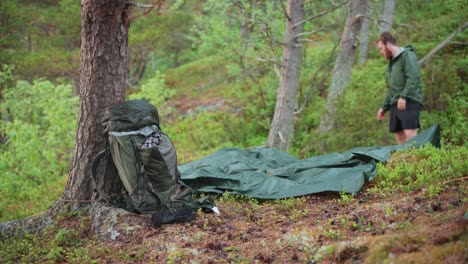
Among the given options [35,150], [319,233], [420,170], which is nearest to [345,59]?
[420,170]

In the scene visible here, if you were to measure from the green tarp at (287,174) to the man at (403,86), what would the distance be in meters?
0.41

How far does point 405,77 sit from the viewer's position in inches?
247

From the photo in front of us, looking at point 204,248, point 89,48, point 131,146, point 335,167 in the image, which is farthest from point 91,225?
point 335,167

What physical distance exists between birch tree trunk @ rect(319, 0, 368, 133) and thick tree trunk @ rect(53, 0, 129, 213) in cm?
580

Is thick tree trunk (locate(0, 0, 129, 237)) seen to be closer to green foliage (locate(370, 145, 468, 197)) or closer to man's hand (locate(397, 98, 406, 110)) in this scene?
Answer: green foliage (locate(370, 145, 468, 197))

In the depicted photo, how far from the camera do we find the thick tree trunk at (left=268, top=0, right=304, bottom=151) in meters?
7.98

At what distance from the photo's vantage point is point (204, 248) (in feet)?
11.8

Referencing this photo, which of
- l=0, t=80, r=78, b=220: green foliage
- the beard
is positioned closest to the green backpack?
the beard

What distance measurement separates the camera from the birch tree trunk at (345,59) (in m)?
9.24

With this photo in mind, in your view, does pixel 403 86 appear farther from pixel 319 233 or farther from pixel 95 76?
pixel 95 76

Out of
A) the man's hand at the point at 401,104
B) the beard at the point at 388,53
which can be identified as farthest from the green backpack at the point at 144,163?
the beard at the point at 388,53

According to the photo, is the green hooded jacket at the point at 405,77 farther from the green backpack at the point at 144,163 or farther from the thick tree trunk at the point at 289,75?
the green backpack at the point at 144,163

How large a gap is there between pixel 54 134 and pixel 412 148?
818cm

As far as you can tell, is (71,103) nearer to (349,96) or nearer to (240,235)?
(349,96)
